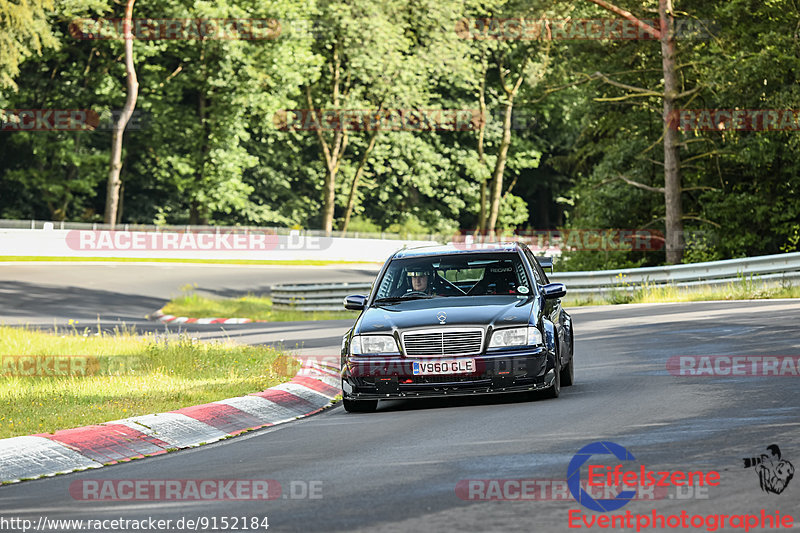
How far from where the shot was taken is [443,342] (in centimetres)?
1159

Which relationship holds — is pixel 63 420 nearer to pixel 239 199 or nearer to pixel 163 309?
pixel 163 309

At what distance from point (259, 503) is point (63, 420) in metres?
3.88

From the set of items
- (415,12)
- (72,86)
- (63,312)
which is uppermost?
(415,12)

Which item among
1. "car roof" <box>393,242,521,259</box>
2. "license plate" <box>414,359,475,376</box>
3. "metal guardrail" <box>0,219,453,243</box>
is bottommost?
"license plate" <box>414,359,475,376</box>

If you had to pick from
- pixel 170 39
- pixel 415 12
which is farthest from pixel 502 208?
pixel 170 39

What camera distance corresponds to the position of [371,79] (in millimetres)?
67125
